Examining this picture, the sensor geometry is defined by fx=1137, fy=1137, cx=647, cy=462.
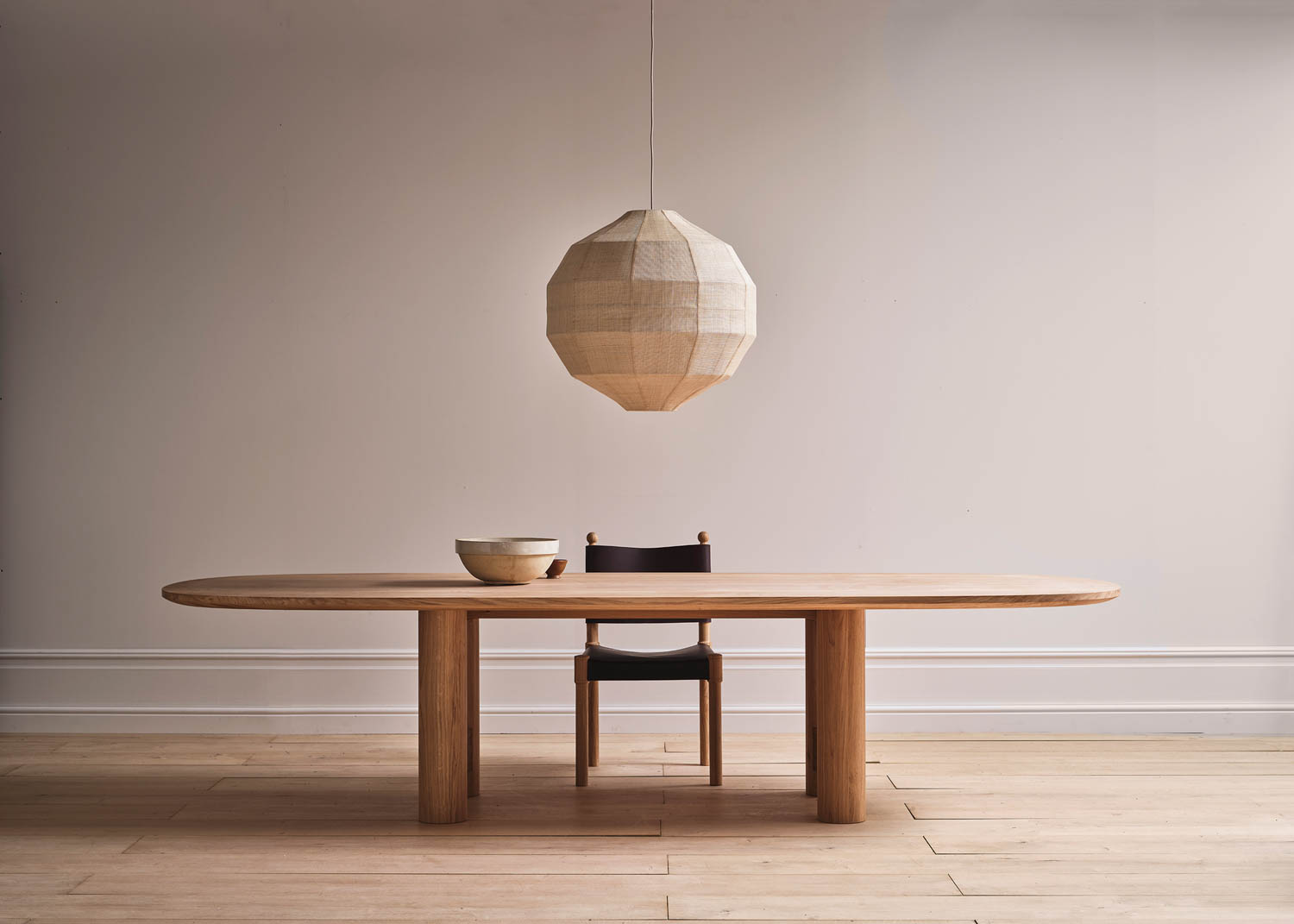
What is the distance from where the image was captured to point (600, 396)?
13.9 feet

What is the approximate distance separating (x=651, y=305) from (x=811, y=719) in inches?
59.2

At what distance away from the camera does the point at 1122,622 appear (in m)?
4.23

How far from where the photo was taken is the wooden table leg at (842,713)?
3006 mm

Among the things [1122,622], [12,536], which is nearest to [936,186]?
[1122,622]

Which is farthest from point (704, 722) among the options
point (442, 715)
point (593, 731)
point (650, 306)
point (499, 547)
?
point (650, 306)

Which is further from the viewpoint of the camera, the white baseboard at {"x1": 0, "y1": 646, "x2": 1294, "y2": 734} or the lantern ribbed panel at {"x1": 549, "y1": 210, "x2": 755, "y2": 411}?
the white baseboard at {"x1": 0, "y1": 646, "x2": 1294, "y2": 734}

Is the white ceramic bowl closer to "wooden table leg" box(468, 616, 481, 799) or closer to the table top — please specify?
the table top

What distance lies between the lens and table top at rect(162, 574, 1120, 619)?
2740mm

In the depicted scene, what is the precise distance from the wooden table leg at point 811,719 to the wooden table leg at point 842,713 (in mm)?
206

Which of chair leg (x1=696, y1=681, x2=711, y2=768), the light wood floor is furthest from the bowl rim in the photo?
chair leg (x1=696, y1=681, x2=711, y2=768)

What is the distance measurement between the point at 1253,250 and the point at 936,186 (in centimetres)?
120

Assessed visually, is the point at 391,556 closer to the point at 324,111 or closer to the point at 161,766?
the point at 161,766

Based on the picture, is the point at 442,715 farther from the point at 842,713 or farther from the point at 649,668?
the point at 842,713

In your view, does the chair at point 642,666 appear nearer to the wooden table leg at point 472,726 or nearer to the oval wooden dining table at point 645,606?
the oval wooden dining table at point 645,606
